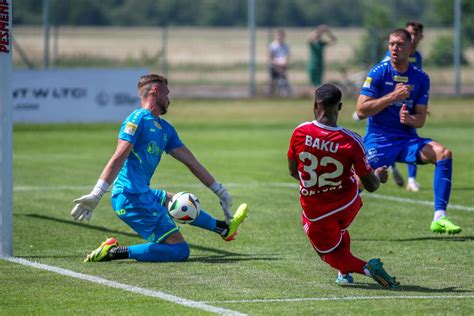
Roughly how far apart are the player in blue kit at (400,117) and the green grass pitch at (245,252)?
76 centimetres

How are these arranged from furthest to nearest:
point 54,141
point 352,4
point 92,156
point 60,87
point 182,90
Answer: point 352,4 < point 182,90 < point 60,87 < point 54,141 < point 92,156

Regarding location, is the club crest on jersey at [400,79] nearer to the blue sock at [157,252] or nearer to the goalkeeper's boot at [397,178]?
the blue sock at [157,252]

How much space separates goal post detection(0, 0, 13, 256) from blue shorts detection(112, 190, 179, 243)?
1.00 metres

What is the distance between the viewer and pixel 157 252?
9.55 meters

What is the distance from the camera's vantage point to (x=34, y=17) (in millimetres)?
44500

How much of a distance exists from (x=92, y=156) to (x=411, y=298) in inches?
544

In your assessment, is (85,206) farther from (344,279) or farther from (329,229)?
(344,279)

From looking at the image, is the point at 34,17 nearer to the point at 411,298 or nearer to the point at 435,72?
the point at 435,72

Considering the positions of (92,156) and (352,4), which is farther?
(352,4)

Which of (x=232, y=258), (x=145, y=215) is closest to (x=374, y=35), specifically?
(x=232, y=258)

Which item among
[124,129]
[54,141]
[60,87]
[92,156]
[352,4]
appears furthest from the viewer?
[352,4]

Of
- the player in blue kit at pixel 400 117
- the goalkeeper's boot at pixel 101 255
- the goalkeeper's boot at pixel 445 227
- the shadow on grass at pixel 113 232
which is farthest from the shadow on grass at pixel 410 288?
the player in blue kit at pixel 400 117

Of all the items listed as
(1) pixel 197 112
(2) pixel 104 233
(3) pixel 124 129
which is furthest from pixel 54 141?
(3) pixel 124 129

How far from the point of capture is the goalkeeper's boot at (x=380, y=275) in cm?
810
